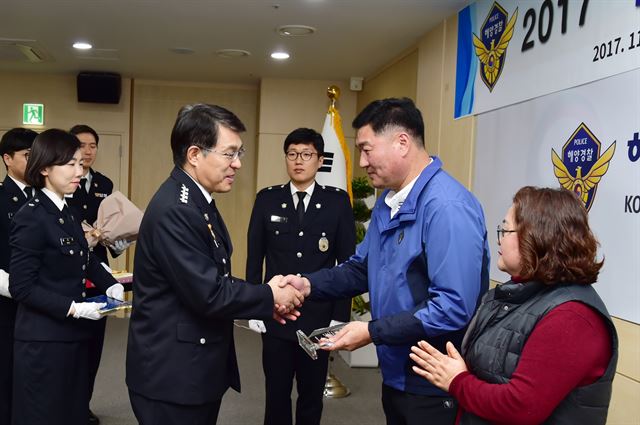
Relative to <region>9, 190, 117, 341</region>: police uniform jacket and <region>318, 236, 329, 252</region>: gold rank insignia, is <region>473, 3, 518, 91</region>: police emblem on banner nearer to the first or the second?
<region>318, 236, 329, 252</region>: gold rank insignia

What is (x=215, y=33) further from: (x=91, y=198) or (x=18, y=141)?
(x=18, y=141)

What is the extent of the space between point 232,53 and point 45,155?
3551mm

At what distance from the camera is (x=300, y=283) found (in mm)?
2234

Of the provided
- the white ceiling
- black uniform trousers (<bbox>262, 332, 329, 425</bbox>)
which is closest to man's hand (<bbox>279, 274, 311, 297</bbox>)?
black uniform trousers (<bbox>262, 332, 329, 425</bbox>)

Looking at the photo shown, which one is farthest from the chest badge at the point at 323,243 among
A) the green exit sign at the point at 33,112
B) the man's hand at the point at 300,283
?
the green exit sign at the point at 33,112

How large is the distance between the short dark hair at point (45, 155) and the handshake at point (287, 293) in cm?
100

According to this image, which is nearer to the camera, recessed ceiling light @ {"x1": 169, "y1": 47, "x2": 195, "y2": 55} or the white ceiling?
the white ceiling

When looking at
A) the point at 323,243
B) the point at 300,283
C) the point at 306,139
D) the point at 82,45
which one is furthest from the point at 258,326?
the point at 82,45

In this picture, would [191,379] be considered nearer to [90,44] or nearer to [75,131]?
[75,131]

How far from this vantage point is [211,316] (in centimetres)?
173

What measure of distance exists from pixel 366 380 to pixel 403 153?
3.11 meters

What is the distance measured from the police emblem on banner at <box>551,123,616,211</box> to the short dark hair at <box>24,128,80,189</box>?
2216 millimetres

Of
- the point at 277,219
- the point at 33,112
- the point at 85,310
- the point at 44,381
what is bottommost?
the point at 44,381

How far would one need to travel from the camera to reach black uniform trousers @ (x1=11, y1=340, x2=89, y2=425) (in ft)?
7.51
